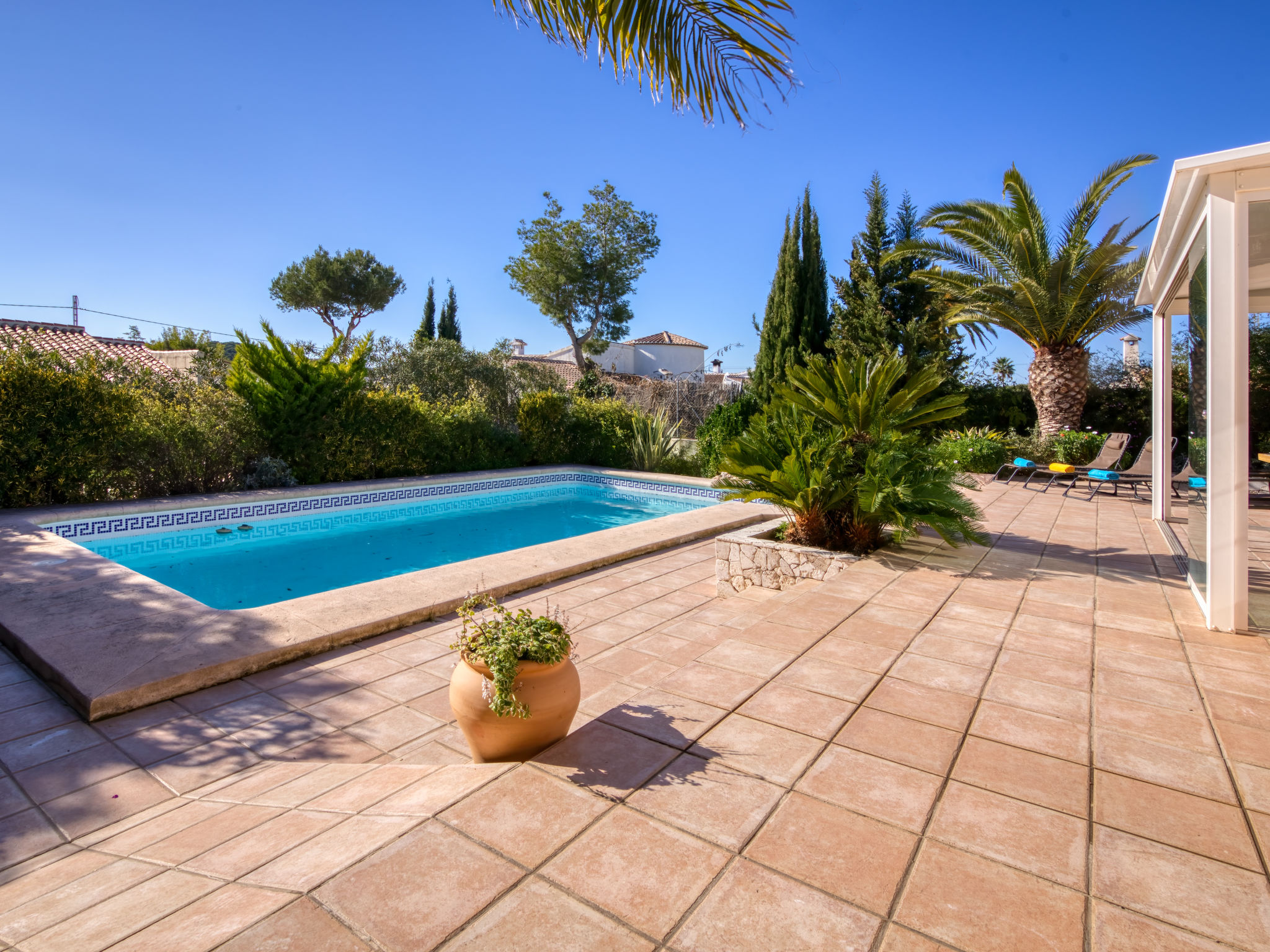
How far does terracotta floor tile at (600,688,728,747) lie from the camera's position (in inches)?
96.0

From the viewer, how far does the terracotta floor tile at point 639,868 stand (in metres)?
1.52

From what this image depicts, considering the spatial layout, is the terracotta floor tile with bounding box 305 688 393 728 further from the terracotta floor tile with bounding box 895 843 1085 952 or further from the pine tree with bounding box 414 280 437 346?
the pine tree with bounding box 414 280 437 346

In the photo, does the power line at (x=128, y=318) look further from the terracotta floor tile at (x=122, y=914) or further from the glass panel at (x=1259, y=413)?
the glass panel at (x=1259, y=413)

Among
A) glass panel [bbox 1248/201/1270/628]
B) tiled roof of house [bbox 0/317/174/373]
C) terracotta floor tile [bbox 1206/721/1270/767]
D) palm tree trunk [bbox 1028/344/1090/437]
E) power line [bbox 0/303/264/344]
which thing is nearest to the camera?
terracotta floor tile [bbox 1206/721/1270/767]

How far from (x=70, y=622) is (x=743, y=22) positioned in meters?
4.92

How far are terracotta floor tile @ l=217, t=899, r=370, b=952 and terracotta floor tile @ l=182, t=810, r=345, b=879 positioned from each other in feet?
1.12

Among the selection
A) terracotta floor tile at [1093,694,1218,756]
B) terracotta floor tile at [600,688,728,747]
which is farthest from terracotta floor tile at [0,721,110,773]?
terracotta floor tile at [1093,694,1218,756]

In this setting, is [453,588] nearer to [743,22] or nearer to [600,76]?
[600,76]

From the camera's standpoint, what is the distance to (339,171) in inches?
699

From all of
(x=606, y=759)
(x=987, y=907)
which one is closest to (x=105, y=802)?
(x=606, y=759)

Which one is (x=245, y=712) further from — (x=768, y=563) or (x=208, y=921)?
(x=768, y=563)

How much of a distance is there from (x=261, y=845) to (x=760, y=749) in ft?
5.26

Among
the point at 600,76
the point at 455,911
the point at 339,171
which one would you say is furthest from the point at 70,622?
the point at 339,171

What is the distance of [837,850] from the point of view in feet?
5.76
